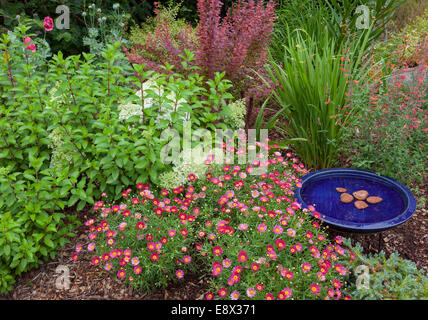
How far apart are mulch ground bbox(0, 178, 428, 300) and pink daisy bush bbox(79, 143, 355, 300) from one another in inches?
3.6

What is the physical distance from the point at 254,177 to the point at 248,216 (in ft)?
1.52

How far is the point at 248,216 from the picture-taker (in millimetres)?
2273

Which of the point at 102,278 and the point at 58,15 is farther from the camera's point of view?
the point at 58,15

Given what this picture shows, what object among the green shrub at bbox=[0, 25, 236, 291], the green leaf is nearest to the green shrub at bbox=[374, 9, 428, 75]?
the green shrub at bbox=[0, 25, 236, 291]

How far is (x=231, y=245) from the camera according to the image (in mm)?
2086

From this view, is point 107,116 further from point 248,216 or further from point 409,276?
point 409,276

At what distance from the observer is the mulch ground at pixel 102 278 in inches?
91.4

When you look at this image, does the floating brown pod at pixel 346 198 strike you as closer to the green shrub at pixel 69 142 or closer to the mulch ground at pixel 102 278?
the mulch ground at pixel 102 278

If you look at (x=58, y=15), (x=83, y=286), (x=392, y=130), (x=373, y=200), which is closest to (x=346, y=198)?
(x=373, y=200)

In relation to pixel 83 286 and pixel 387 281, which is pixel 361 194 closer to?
pixel 387 281

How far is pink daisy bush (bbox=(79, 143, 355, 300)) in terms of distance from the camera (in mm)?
2004

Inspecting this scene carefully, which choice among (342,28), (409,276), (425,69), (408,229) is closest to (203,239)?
(409,276)

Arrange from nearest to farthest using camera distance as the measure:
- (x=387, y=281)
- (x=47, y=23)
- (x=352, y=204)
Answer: (x=387, y=281), (x=352, y=204), (x=47, y=23)

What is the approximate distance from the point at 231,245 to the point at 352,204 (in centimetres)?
109
